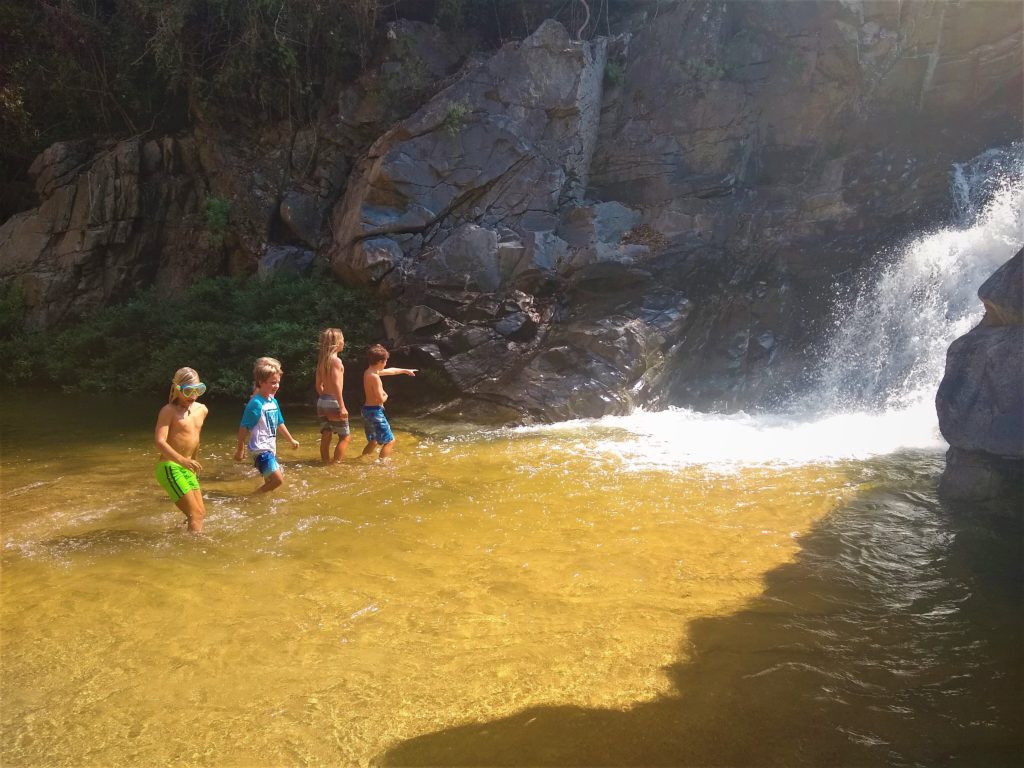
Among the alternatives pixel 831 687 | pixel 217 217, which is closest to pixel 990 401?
pixel 831 687

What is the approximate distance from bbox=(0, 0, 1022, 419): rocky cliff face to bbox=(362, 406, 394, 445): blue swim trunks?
2966 millimetres

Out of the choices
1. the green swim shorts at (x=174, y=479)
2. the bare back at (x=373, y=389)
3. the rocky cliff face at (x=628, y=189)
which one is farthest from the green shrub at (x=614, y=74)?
the green swim shorts at (x=174, y=479)

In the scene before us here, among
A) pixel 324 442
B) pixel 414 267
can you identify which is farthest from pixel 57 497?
pixel 414 267

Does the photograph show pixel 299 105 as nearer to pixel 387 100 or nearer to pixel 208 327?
pixel 387 100

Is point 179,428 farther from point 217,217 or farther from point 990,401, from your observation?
point 217,217

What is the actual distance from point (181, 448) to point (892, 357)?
398 inches

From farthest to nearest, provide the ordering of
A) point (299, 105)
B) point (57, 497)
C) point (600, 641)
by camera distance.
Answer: point (299, 105), point (57, 497), point (600, 641)

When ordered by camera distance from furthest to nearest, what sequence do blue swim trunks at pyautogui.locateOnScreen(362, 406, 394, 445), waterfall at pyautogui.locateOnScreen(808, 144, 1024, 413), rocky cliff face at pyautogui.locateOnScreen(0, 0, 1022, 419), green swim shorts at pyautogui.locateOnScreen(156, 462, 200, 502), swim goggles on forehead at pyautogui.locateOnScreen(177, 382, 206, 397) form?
rocky cliff face at pyautogui.locateOnScreen(0, 0, 1022, 419)
waterfall at pyautogui.locateOnScreen(808, 144, 1024, 413)
blue swim trunks at pyautogui.locateOnScreen(362, 406, 394, 445)
swim goggles on forehead at pyautogui.locateOnScreen(177, 382, 206, 397)
green swim shorts at pyautogui.locateOnScreen(156, 462, 200, 502)

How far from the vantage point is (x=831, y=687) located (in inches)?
129

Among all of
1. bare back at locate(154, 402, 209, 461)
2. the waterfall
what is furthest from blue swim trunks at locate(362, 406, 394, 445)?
the waterfall

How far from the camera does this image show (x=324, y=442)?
7707 millimetres

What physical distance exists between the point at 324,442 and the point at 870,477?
222 inches

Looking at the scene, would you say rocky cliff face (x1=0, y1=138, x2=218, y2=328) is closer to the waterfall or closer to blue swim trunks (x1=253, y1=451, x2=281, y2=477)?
blue swim trunks (x1=253, y1=451, x2=281, y2=477)

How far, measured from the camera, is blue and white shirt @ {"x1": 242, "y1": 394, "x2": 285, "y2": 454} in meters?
6.22
